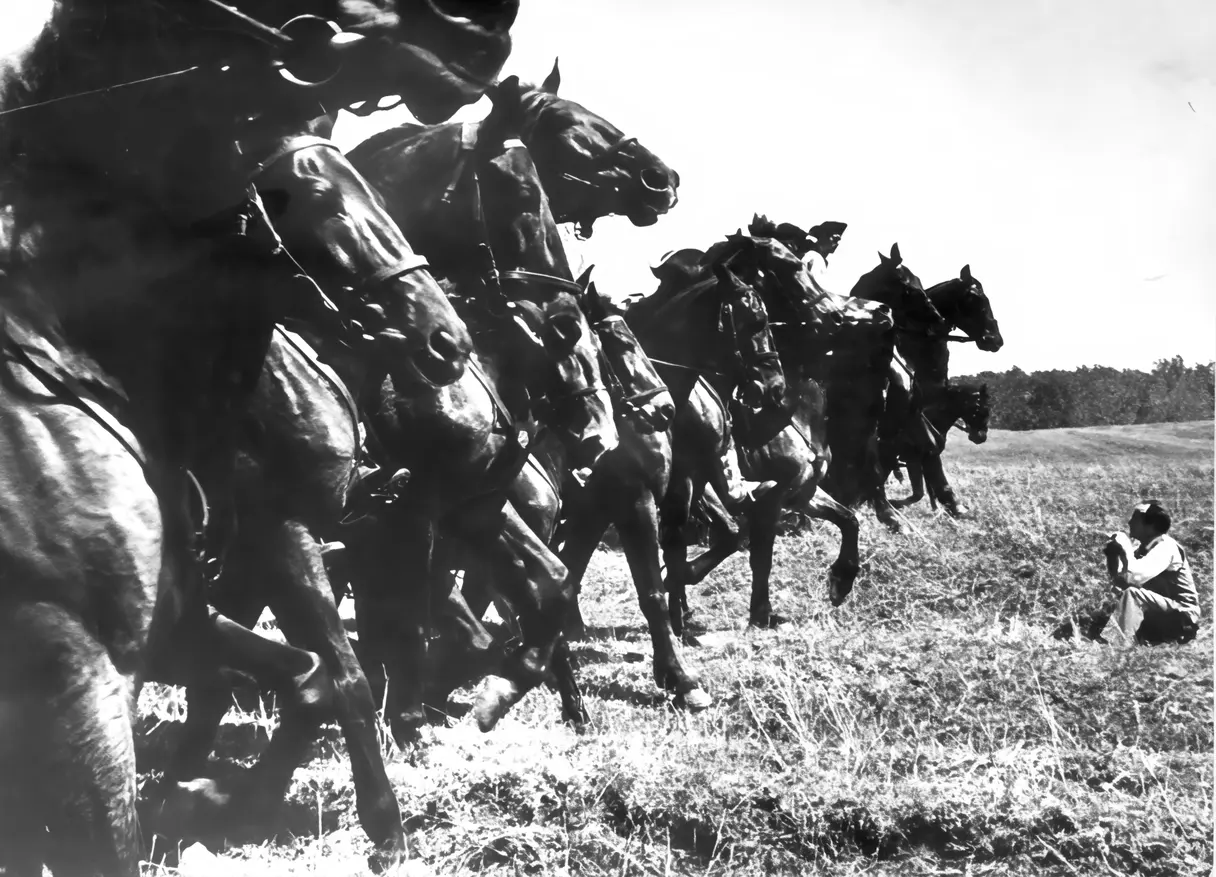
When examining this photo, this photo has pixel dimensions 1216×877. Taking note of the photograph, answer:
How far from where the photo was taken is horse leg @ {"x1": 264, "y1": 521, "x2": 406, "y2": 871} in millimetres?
3512

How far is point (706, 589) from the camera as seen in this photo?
445 inches

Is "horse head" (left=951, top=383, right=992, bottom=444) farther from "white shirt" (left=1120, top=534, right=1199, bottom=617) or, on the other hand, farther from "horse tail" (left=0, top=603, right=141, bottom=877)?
"horse tail" (left=0, top=603, right=141, bottom=877)

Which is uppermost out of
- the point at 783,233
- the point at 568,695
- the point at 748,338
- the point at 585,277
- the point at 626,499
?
the point at 783,233

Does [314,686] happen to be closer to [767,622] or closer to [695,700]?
[695,700]

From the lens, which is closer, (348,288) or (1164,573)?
(348,288)

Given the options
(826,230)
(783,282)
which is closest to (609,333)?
(783,282)

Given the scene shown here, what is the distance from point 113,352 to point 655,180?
3995mm

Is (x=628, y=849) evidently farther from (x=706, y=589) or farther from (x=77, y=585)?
(x=706, y=589)

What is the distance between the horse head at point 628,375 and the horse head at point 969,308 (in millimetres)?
7455

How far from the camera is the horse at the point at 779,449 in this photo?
30.2 ft

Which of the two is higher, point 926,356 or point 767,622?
point 926,356

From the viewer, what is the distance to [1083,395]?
22.8 metres

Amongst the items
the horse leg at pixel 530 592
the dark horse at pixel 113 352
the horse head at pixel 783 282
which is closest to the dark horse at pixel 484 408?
the horse leg at pixel 530 592

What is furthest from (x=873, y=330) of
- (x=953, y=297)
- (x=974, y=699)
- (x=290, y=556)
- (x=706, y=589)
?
(x=290, y=556)
